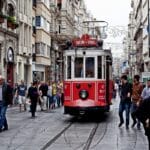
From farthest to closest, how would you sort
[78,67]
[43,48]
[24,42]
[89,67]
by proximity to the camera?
1. [43,48]
2. [24,42]
3. [78,67]
4. [89,67]

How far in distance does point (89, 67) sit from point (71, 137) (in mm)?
6656

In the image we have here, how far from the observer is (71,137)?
16.5 metres

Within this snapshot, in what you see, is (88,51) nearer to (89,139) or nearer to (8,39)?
(89,139)

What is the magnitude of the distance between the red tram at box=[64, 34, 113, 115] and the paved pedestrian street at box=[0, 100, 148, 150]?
854mm

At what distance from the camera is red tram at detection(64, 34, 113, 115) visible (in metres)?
22.4

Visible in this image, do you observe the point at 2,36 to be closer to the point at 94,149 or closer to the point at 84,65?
the point at 84,65

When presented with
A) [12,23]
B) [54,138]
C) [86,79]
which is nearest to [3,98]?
[54,138]

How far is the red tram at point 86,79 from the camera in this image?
73.5 feet

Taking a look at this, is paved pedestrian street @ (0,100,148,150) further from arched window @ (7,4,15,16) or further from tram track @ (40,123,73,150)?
arched window @ (7,4,15,16)

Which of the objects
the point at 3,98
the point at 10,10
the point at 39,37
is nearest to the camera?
the point at 3,98

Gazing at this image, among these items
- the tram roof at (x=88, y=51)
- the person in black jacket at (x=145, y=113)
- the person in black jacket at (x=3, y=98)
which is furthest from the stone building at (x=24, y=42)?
the person in black jacket at (x=145, y=113)

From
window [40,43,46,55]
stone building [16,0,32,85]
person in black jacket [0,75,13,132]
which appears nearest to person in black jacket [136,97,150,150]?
person in black jacket [0,75,13,132]

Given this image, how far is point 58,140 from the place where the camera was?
1567cm

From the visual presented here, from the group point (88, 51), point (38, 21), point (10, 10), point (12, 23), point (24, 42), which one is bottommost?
point (88, 51)
